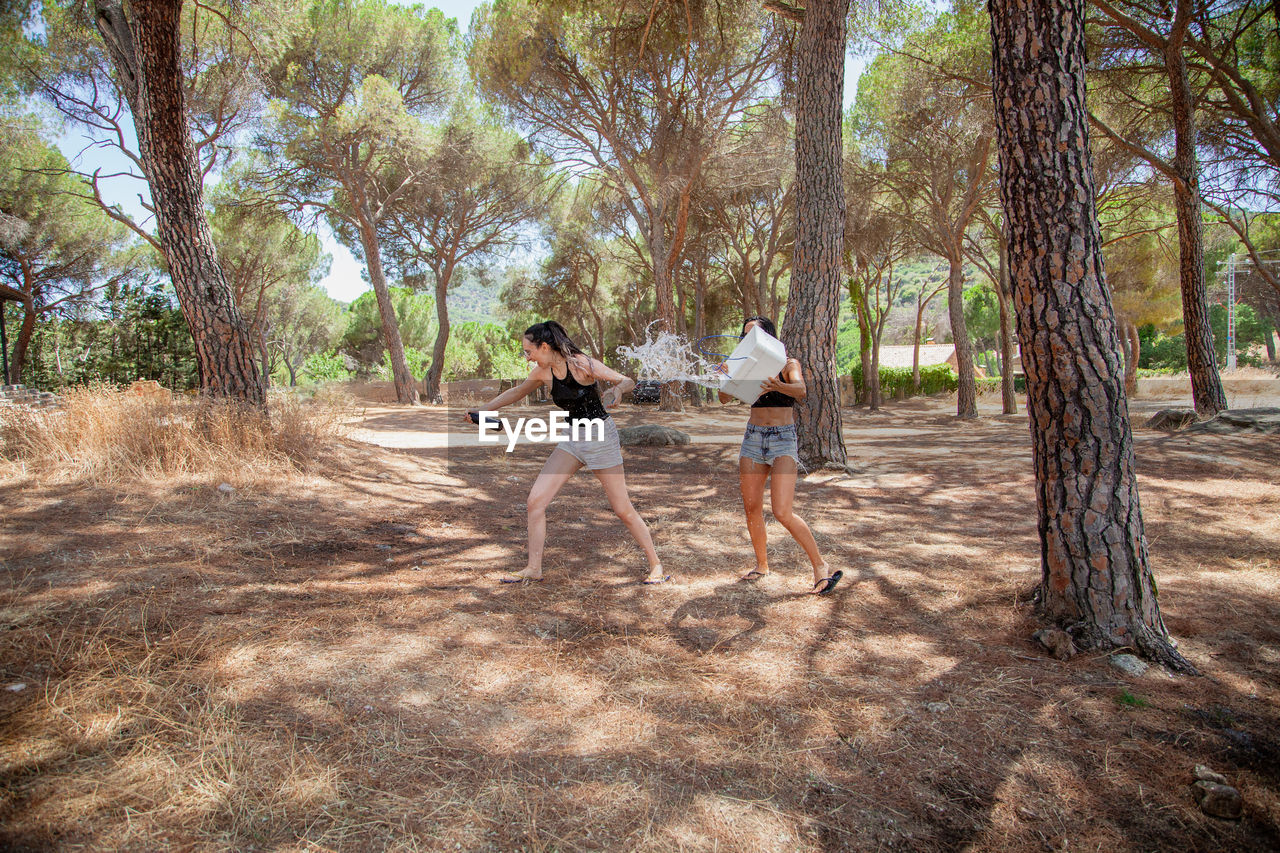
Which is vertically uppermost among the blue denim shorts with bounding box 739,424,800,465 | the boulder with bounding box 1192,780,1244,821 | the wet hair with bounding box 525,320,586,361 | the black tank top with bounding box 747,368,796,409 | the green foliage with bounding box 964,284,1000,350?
the green foliage with bounding box 964,284,1000,350

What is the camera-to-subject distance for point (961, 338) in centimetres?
1605

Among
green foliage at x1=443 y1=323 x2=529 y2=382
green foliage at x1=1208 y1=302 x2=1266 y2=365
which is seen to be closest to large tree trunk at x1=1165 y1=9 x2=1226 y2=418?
green foliage at x1=443 y1=323 x2=529 y2=382

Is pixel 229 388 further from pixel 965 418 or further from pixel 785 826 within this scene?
pixel 965 418

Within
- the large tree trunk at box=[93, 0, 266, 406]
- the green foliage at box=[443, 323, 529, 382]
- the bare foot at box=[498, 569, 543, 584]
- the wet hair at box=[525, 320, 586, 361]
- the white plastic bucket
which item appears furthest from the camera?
the green foliage at box=[443, 323, 529, 382]

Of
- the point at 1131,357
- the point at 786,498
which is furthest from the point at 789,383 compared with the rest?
the point at 1131,357

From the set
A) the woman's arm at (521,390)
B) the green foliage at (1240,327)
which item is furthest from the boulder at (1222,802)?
the green foliage at (1240,327)

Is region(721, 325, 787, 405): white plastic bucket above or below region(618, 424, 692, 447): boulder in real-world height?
above

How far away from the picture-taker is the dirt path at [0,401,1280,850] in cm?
191

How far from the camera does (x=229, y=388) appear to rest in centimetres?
642

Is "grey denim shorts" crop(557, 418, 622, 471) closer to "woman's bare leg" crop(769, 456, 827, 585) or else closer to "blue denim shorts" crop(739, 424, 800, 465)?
"blue denim shorts" crop(739, 424, 800, 465)

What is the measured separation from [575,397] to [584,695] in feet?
5.65

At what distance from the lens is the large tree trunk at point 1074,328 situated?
2967mm

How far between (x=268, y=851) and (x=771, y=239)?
2031 cm

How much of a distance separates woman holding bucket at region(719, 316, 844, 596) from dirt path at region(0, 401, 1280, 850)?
1.10ft
